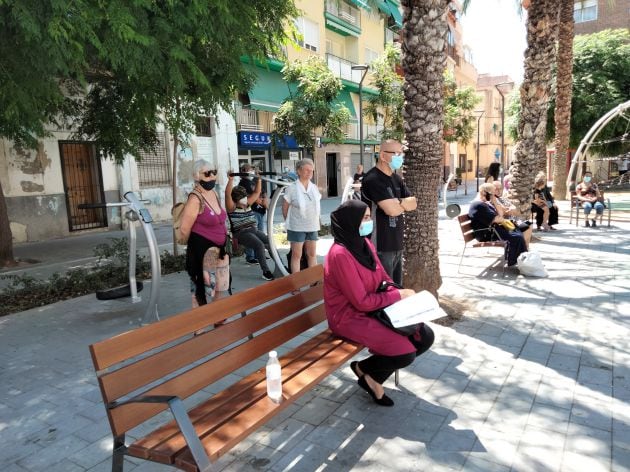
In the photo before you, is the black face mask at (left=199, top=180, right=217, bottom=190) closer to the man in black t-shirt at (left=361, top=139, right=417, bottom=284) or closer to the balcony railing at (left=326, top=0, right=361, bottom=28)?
the man in black t-shirt at (left=361, top=139, right=417, bottom=284)

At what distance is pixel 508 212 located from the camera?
792cm

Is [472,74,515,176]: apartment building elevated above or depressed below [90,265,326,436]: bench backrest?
above

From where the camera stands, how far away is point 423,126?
4977 millimetres

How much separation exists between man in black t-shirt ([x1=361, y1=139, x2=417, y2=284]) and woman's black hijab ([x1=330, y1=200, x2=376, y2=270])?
1.21m

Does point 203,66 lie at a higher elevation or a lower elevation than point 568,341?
higher

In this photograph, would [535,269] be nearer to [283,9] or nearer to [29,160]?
[283,9]

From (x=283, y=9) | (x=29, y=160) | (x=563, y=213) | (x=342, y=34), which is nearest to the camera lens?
(x=283, y=9)

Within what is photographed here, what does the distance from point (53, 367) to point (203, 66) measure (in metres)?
4.63

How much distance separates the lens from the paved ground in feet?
9.04

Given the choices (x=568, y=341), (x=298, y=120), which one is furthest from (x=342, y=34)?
(x=568, y=341)

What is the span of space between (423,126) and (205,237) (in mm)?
2537

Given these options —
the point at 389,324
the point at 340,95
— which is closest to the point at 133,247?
the point at 389,324

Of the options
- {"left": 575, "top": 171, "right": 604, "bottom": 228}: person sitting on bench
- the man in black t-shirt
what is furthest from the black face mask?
{"left": 575, "top": 171, "right": 604, "bottom": 228}: person sitting on bench

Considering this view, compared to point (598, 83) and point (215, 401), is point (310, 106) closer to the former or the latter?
point (215, 401)
